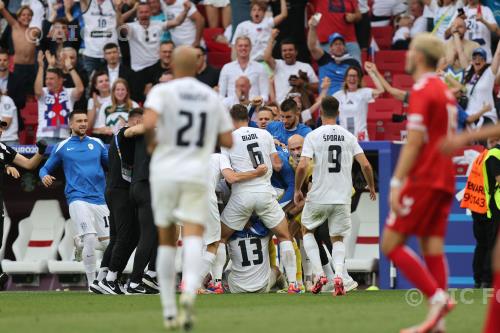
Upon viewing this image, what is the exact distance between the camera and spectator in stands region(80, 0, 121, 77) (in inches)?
805

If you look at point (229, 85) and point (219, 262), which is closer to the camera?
point (219, 262)

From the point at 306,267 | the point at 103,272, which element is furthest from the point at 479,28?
the point at 103,272

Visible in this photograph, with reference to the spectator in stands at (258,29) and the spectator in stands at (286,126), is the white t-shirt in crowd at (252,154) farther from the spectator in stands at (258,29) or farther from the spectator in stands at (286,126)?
the spectator in stands at (258,29)

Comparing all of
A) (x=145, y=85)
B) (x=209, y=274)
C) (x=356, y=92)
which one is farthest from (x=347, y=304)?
(x=145, y=85)

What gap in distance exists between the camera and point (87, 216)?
15133 millimetres

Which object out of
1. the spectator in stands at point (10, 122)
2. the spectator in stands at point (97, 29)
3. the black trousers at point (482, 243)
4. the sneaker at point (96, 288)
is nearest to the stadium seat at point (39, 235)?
the spectator in stands at point (10, 122)

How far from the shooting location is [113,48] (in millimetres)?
19781

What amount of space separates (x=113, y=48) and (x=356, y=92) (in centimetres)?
447

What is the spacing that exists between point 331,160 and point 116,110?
Result: 5418 mm

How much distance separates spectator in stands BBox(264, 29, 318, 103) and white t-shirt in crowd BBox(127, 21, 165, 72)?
2.17 metres

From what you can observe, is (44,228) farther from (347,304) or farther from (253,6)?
(347,304)

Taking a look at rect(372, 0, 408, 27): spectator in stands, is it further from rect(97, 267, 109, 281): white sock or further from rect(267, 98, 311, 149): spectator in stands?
rect(97, 267, 109, 281): white sock

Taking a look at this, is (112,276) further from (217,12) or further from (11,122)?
(217,12)

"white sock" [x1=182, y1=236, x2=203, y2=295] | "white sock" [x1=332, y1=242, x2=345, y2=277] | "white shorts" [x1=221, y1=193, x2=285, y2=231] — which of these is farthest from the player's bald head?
"white shorts" [x1=221, y1=193, x2=285, y2=231]
